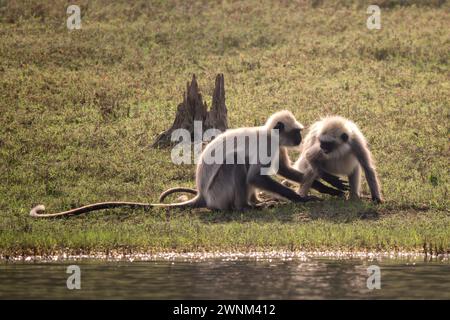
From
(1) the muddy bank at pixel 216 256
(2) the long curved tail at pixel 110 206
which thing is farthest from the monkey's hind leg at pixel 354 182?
(1) the muddy bank at pixel 216 256

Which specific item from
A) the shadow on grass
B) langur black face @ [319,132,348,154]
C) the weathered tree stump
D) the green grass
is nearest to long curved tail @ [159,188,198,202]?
the green grass

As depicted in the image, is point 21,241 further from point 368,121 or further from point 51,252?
point 368,121

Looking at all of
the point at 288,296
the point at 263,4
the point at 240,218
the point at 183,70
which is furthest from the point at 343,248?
the point at 263,4

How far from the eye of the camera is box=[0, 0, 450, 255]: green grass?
1543 cm

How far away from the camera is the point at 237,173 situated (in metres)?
16.2

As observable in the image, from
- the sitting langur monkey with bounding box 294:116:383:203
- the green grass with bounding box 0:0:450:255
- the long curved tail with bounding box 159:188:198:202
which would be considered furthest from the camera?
the long curved tail with bounding box 159:188:198:202

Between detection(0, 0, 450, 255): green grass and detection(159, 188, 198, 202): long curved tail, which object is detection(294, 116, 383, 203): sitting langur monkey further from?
detection(159, 188, 198, 202): long curved tail

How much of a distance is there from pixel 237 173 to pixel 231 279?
4.18m

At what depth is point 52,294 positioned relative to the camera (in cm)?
1157

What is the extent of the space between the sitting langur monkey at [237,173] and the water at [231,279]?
275 centimetres

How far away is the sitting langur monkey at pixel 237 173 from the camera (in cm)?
1623

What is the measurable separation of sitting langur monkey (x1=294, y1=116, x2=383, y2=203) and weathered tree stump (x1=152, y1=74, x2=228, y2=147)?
14.6 ft

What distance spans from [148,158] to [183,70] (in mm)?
9055
